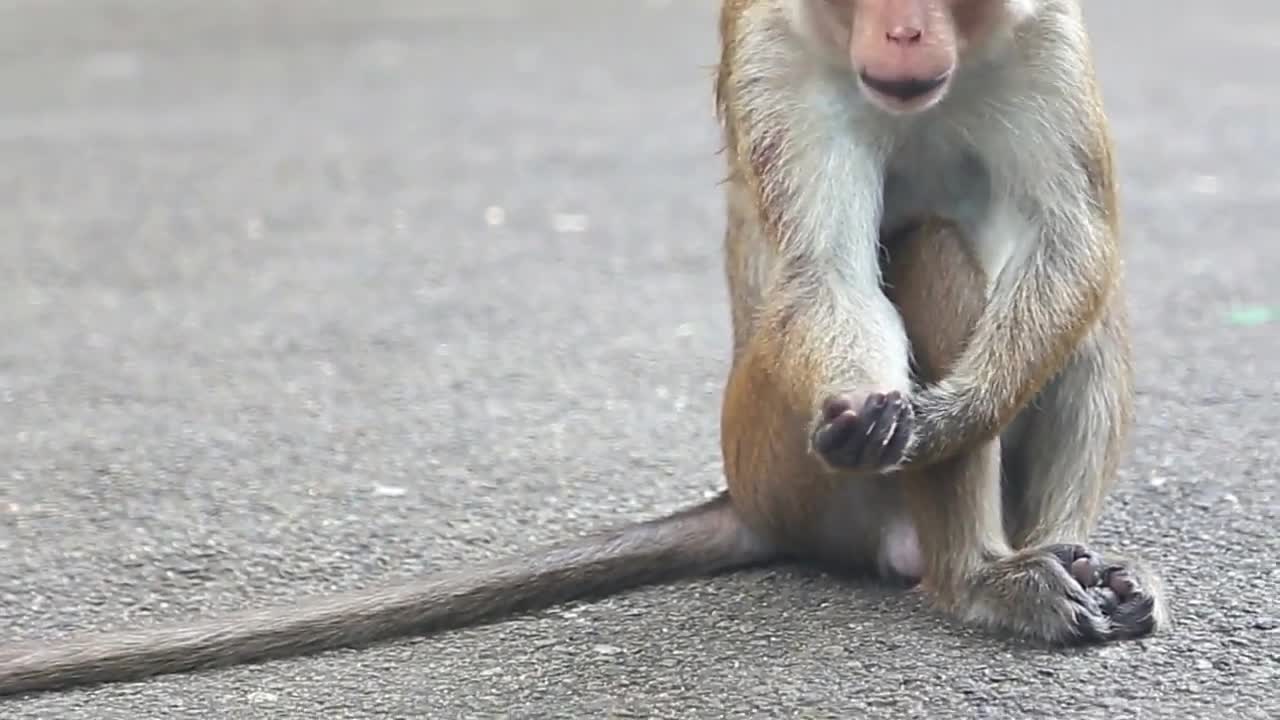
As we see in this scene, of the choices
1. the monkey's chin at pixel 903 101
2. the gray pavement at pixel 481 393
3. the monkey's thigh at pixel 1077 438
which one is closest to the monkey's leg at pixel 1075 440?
the monkey's thigh at pixel 1077 438

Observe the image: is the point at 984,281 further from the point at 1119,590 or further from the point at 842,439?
the point at 1119,590

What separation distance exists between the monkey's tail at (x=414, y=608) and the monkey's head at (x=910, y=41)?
34.1 inches

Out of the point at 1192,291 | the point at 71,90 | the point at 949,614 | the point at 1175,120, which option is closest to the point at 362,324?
the point at 1192,291

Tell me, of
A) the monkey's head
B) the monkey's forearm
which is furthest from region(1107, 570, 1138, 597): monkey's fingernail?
the monkey's head

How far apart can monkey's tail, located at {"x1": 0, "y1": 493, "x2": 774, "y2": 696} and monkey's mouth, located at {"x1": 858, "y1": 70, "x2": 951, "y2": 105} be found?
0.86 metres

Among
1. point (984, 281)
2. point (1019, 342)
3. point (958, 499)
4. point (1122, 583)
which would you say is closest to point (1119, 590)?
point (1122, 583)

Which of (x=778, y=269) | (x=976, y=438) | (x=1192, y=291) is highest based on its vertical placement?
(x=778, y=269)

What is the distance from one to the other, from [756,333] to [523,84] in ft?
23.1

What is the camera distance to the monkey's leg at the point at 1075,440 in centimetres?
293

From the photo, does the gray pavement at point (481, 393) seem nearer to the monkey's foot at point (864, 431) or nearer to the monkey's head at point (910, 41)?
the monkey's foot at point (864, 431)

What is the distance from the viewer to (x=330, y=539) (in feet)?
11.2

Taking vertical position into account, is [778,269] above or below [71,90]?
above

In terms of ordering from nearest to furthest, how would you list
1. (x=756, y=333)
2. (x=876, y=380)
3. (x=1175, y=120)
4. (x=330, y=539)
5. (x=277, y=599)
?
(x=876, y=380), (x=756, y=333), (x=277, y=599), (x=330, y=539), (x=1175, y=120)

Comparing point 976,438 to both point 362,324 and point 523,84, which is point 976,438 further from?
point 523,84
